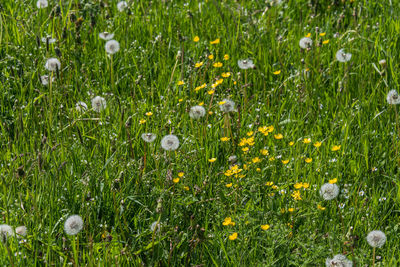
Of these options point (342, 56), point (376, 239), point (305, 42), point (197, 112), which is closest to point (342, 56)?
point (342, 56)

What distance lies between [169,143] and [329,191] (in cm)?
73


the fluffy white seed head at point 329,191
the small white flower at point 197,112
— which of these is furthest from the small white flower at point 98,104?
the fluffy white seed head at point 329,191

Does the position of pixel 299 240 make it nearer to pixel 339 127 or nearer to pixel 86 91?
pixel 339 127

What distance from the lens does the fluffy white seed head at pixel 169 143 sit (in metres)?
2.58

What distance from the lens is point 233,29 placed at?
12.4ft

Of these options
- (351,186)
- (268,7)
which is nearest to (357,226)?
(351,186)

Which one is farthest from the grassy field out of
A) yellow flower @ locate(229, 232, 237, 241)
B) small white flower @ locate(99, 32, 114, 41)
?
small white flower @ locate(99, 32, 114, 41)

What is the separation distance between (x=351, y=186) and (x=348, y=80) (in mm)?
921

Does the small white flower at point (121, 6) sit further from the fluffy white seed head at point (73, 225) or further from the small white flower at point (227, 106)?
the fluffy white seed head at point (73, 225)

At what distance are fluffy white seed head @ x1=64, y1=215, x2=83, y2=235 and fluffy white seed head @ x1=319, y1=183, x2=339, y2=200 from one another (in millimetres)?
971

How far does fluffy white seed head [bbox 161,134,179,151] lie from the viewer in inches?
102

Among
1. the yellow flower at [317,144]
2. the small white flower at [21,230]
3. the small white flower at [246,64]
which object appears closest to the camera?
the small white flower at [21,230]

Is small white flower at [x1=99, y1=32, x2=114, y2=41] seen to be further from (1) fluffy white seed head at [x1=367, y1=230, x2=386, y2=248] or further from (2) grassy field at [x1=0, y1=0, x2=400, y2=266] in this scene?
(1) fluffy white seed head at [x1=367, y1=230, x2=386, y2=248]

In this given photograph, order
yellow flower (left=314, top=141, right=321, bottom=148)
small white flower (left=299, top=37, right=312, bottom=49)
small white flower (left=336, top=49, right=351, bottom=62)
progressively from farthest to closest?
small white flower (left=299, top=37, right=312, bottom=49), small white flower (left=336, top=49, right=351, bottom=62), yellow flower (left=314, top=141, right=321, bottom=148)
